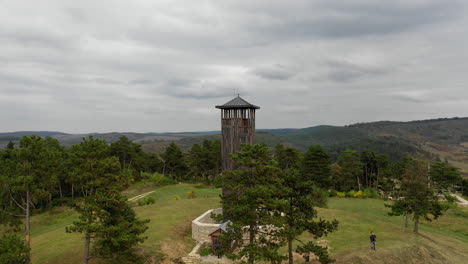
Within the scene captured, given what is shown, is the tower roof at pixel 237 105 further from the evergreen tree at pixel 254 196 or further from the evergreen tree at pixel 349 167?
the evergreen tree at pixel 349 167

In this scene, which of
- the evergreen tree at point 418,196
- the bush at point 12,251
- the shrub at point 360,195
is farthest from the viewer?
the shrub at point 360,195

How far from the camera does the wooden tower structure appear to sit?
76.0 ft

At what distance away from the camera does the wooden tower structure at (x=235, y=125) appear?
912 inches

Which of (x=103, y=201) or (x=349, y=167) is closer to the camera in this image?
(x=103, y=201)

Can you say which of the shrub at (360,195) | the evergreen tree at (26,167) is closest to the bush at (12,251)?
the evergreen tree at (26,167)

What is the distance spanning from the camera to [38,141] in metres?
17.8

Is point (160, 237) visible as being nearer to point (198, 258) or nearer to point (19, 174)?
point (198, 258)

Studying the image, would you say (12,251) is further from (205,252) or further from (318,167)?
(318,167)

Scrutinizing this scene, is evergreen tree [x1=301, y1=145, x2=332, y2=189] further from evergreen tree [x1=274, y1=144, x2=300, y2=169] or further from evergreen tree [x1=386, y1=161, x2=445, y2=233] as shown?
evergreen tree [x1=386, y1=161, x2=445, y2=233]

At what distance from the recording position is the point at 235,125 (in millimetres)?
23203

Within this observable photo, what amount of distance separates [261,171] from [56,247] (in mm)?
19239

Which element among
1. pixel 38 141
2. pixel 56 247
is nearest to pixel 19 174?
pixel 38 141

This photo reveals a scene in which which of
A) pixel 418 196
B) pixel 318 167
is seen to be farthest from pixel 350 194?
pixel 418 196

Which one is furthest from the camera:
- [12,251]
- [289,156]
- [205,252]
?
[289,156]
